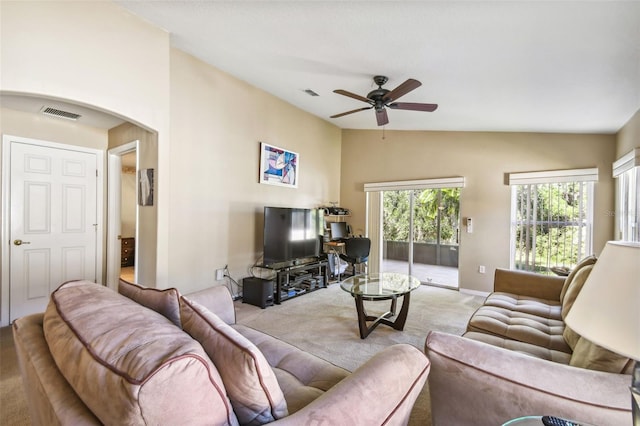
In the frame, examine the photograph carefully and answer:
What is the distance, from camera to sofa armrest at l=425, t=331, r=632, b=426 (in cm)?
100

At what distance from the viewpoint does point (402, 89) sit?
8.84ft

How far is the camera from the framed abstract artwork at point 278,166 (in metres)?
4.48

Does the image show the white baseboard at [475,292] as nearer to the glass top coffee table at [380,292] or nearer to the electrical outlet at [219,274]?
the glass top coffee table at [380,292]

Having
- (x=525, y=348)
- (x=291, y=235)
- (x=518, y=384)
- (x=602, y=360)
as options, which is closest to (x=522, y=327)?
(x=525, y=348)

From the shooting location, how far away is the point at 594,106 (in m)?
3.02

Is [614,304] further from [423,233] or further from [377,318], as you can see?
[423,233]

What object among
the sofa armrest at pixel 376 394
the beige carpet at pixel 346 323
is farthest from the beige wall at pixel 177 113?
the sofa armrest at pixel 376 394

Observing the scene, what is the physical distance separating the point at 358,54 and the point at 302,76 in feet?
3.39

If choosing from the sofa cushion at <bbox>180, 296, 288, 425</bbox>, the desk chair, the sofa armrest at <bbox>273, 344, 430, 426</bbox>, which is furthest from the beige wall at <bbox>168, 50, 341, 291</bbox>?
the sofa armrest at <bbox>273, 344, 430, 426</bbox>

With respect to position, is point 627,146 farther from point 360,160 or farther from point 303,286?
point 303,286

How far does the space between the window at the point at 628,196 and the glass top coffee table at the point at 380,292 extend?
2443mm

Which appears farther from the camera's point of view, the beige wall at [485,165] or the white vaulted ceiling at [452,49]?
the beige wall at [485,165]

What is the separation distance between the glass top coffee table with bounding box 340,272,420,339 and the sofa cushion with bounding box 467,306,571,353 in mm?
827

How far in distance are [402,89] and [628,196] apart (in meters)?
3.07
